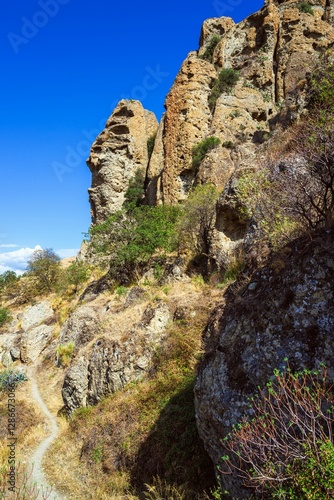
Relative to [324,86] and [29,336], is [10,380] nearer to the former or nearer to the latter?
[29,336]

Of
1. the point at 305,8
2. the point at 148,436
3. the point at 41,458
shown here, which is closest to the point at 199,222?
the point at 148,436

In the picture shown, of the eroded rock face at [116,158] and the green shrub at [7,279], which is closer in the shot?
the eroded rock face at [116,158]

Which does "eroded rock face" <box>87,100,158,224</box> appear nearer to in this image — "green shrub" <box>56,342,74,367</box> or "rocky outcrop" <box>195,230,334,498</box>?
"green shrub" <box>56,342,74,367</box>

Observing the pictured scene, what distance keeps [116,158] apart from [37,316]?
1723 cm

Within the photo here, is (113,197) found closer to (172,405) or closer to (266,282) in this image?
(172,405)

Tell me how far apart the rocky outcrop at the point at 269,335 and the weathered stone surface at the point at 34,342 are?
1864 centimetres

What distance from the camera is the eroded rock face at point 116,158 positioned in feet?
105

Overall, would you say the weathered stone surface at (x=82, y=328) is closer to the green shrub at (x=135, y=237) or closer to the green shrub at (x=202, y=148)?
the green shrub at (x=135, y=237)

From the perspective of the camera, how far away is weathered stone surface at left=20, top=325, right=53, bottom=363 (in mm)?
20927

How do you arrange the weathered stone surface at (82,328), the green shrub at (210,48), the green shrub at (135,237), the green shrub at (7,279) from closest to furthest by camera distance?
1. the weathered stone surface at (82,328)
2. the green shrub at (135,237)
3. the green shrub at (210,48)
4. the green shrub at (7,279)

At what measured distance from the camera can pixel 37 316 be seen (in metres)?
26.2

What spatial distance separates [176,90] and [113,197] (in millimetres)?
11704

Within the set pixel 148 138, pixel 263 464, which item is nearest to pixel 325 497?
pixel 263 464

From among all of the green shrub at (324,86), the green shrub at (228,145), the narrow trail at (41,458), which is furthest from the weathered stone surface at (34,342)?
the green shrub at (324,86)
